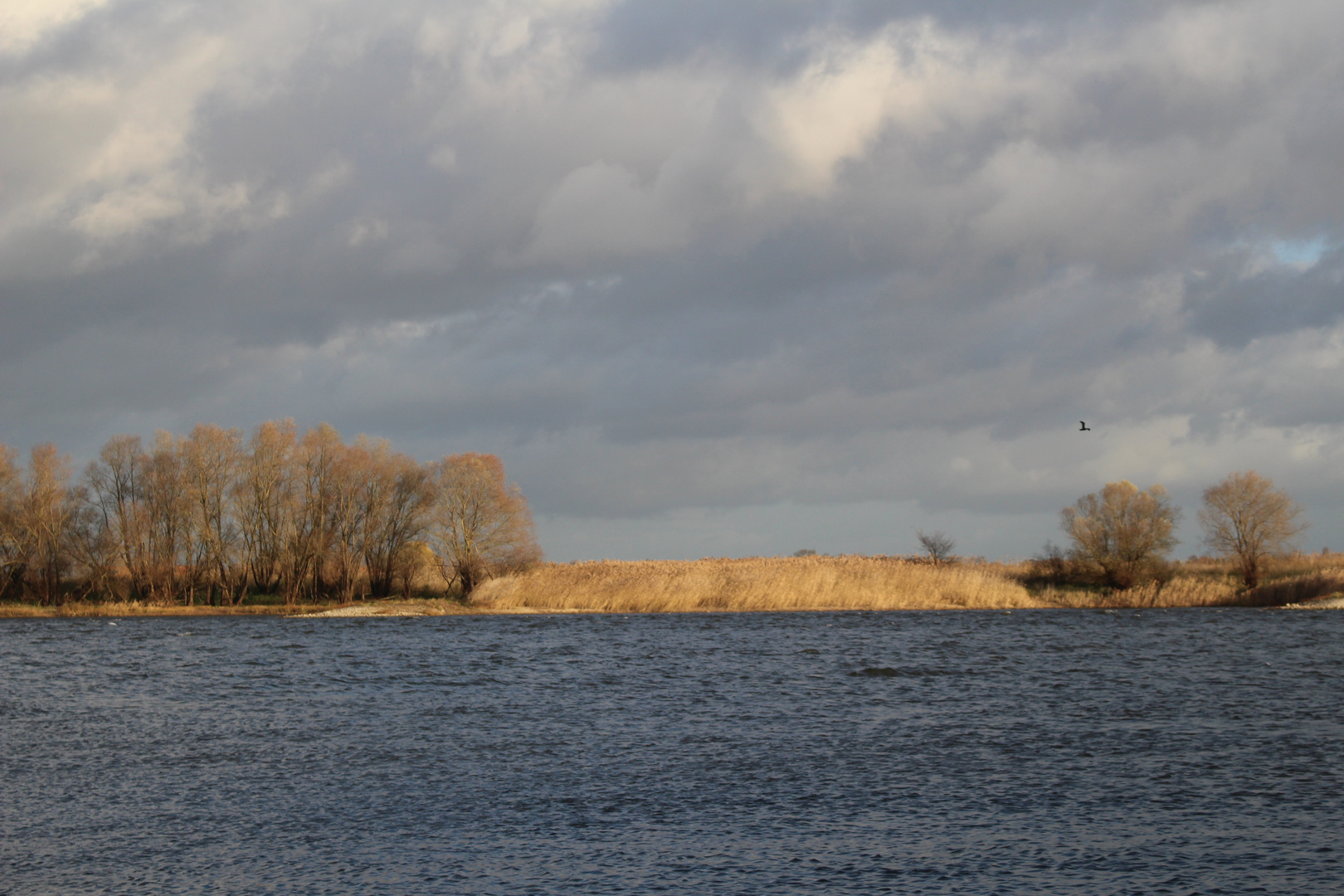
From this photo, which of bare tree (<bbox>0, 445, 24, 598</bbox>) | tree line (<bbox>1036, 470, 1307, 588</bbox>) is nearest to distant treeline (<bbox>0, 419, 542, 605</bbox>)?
bare tree (<bbox>0, 445, 24, 598</bbox>)

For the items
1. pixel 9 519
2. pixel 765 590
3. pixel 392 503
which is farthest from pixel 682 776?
pixel 9 519

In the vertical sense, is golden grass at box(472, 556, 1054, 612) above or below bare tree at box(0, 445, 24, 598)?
below

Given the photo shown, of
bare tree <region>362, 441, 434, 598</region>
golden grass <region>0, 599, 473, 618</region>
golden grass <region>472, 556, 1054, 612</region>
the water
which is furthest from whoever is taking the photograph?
bare tree <region>362, 441, 434, 598</region>

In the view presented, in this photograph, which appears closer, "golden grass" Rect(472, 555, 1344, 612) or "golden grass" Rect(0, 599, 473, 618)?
"golden grass" Rect(472, 555, 1344, 612)

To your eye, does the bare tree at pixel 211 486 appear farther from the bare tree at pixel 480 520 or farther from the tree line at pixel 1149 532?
the tree line at pixel 1149 532

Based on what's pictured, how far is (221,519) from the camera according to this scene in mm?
79000

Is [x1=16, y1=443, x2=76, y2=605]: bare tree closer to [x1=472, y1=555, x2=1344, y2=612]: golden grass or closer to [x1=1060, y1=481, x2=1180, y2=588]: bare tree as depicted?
[x1=472, y1=555, x2=1344, y2=612]: golden grass

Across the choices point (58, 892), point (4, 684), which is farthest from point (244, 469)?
point (58, 892)

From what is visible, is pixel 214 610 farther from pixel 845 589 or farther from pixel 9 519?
pixel 845 589

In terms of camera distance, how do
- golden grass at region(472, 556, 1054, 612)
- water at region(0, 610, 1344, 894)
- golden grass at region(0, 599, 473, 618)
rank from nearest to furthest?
water at region(0, 610, 1344, 894) < golden grass at region(472, 556, 1054, 612) < golden grass at region(0, 599, 473, 618)

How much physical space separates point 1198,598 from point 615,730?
206ft

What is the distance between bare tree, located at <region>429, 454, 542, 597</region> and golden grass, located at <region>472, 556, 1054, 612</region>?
312 cm

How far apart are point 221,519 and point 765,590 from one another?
4236 centimetres

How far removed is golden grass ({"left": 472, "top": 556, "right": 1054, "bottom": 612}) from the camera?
66.1m
